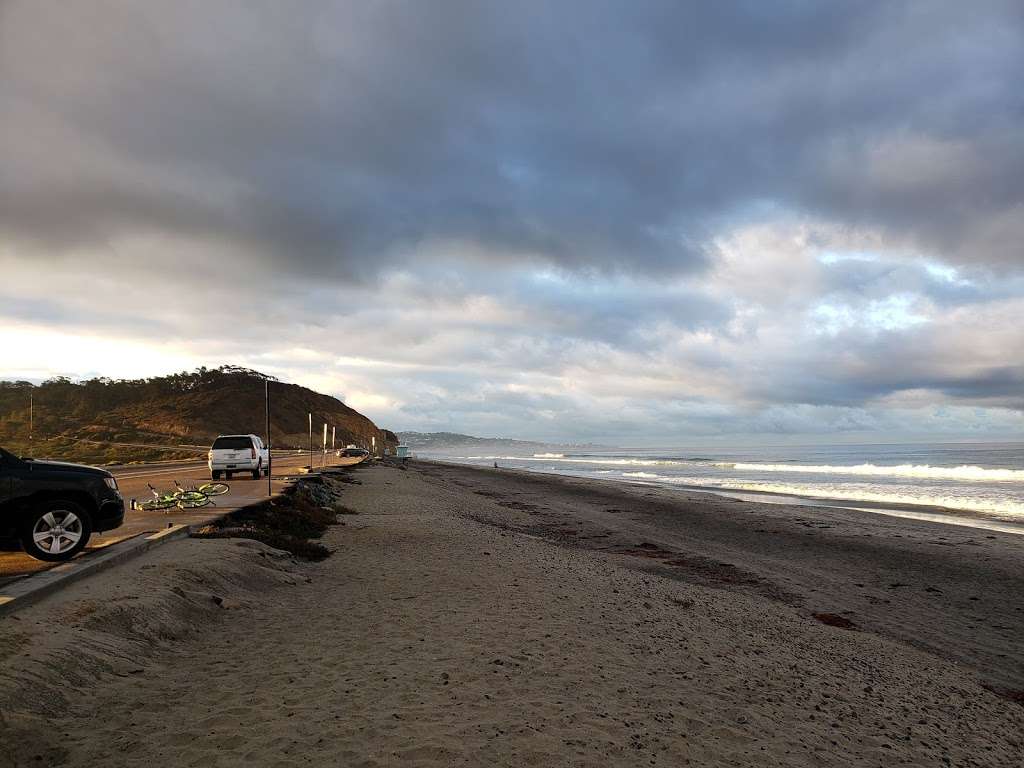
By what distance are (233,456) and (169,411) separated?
80642 mm

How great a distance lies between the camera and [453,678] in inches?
223

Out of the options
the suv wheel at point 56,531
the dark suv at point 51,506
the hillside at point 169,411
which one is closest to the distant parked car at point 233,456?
the dark suv at point 51,506

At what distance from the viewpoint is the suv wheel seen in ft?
27.4

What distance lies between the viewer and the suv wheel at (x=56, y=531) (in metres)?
8.35

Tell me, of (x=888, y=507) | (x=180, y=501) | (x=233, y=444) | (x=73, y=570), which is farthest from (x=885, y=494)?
(x=73, y=570)

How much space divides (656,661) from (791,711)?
1.34 metres

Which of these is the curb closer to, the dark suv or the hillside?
the dark suv

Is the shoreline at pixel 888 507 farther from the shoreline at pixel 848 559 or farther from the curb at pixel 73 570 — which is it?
the curb at pixel 73 570

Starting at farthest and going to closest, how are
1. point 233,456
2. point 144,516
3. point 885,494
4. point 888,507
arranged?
point 885,494
point 233,456
point 888,507
point 144,516

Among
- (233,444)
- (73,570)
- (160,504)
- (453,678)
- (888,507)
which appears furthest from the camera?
(233,444)

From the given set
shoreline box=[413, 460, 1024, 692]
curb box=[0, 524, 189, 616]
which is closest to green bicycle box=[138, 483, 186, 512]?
curb box=[0, 524, 189, 616]

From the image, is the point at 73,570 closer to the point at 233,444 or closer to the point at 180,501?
the point at 180,501

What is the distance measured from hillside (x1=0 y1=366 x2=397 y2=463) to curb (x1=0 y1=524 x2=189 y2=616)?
70.5m

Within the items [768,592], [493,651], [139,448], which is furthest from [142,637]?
[139,448]
